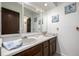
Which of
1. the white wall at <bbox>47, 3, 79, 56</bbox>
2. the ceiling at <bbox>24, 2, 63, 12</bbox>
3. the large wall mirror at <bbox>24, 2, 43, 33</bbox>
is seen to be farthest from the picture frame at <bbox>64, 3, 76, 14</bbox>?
the large wall mirror at <bbox>24, 2, 43, 33</bbox>

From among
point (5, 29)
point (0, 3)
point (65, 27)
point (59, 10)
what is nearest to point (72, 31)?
point (65, 27)

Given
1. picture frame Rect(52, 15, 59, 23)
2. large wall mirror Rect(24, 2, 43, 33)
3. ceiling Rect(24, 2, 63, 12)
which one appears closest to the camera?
large wall mirror Rect(24, 2, 43, 33)

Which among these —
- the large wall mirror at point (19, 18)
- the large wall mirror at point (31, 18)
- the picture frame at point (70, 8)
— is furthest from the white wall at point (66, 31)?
the large wall mirror at point (19, 18)

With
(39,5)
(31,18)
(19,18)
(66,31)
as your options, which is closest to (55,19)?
(66,31)

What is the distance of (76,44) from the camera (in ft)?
6.50

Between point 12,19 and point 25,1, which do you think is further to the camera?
point 25,1

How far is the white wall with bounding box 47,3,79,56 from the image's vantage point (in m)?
2.01

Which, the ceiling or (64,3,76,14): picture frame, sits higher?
the ceiling

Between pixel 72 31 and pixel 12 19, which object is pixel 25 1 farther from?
pixel 72 31

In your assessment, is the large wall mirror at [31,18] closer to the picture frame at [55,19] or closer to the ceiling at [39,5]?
the ceiling at [39,5]

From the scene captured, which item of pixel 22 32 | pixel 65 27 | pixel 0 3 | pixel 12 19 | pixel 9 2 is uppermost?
pixel 9 2

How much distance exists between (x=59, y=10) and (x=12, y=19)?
170 cm

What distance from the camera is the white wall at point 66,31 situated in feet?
6.58

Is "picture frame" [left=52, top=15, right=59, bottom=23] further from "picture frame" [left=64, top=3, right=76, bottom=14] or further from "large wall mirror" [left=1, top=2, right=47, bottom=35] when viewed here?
"large wall mirror" [left=1, top=2, right=47, bottom=35]
